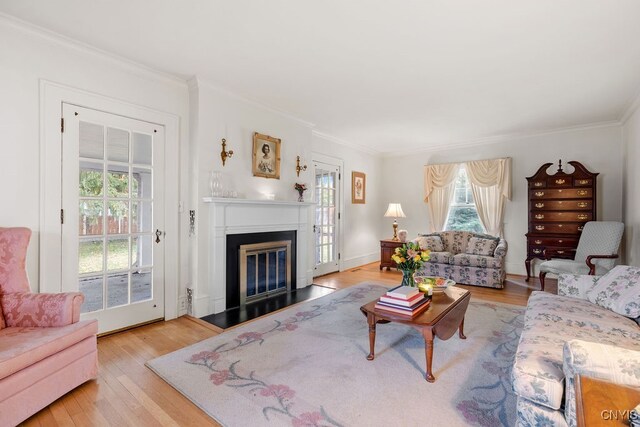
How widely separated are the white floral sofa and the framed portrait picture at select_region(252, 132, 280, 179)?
10.3ft

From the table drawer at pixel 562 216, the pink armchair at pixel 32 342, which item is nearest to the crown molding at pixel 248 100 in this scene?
the pink armchair at pixel 32 342

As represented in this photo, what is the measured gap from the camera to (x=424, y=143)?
242 inches

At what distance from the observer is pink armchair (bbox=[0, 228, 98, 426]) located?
63.7 inches

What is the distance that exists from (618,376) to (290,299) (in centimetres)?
324

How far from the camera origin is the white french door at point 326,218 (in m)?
5.50

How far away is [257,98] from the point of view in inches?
151

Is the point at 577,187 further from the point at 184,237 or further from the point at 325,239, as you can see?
the point at 184,237

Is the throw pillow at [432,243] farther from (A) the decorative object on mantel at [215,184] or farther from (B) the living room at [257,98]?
(A) the decorative object on mantel at [215,184]

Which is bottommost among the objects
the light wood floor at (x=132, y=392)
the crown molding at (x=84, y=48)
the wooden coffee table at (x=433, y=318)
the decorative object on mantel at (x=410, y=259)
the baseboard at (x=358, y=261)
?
the light wood floor at (x=132, y=392)

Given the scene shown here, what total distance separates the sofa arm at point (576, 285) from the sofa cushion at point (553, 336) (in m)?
0.11

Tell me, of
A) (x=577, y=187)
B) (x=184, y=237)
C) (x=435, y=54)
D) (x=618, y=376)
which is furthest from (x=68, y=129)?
(x=577, y=187)

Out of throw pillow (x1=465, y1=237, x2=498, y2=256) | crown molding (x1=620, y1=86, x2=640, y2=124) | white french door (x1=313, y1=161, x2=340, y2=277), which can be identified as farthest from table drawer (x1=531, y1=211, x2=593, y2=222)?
white french door (x1=313, y1=161, x2=340, y2=277)

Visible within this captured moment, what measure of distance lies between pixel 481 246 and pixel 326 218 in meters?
2.63

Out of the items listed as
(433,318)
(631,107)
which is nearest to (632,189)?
(631,107)
